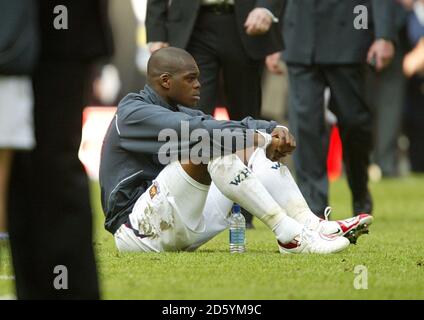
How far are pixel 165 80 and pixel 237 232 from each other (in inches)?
35.9

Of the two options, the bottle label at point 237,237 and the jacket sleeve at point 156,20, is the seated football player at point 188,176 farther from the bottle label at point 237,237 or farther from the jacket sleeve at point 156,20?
the jacket sleeve at point 156,20

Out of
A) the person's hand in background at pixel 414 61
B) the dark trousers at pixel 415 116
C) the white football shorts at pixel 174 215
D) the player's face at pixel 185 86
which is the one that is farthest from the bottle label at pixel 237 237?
the dark trousers at pixel 415 116

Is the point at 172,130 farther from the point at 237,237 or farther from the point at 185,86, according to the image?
the point at 237,237

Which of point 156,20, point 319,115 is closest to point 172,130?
point 156,20

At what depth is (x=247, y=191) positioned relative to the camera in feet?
21.7

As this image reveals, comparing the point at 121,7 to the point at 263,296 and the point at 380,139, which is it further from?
the point at 263,296

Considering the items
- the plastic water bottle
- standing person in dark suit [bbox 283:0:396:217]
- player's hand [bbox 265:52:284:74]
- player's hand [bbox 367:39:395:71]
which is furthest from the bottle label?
player's hand [bbox 367:39:395:71]

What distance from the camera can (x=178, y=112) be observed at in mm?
6934

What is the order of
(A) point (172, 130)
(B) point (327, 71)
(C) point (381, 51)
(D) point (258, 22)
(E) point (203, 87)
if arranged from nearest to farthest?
(A) point (172, 130), (D) point (258, 22), (E) point (203, 87), (C) point (381, 51), (B) point (327, 71)

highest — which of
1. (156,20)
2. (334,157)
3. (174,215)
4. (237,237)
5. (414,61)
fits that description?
(156,20)

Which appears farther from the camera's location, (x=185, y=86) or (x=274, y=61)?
(x=274, y=61)

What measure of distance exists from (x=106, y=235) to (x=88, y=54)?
15.2 ft

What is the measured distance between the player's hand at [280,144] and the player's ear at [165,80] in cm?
80

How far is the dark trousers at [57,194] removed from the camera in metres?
4.19
